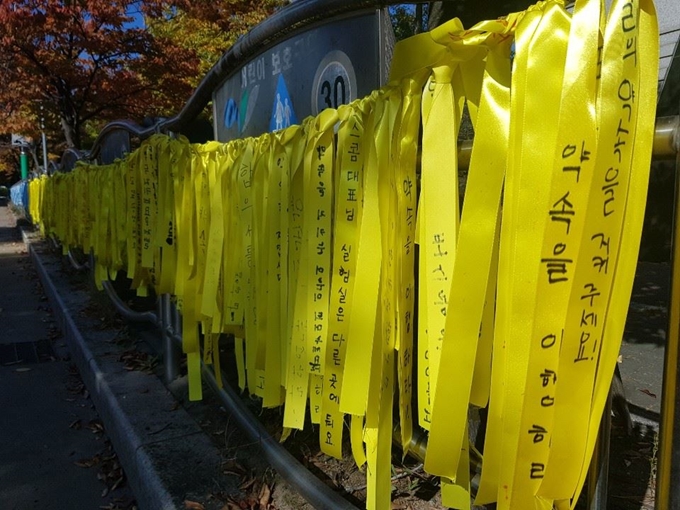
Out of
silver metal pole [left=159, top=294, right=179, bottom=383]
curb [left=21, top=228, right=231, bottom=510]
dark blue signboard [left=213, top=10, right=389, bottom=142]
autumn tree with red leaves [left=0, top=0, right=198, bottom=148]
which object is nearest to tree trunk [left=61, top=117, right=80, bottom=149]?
autumn tree with red leaves [left=0, top=0, right=198, bottom=148]

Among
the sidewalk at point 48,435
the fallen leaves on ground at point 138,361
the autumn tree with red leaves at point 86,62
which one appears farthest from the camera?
the autumn tree with red leaves at point 86,62

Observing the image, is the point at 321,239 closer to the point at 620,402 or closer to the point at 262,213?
the point at 262,213

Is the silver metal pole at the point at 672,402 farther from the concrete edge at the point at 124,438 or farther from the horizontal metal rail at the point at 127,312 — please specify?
the horizontal metal rail at the point at 127,312

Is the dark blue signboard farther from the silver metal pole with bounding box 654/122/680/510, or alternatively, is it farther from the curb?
the curb

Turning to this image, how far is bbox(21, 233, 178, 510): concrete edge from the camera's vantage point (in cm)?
229

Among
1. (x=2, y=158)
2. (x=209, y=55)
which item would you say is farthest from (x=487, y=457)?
(x=2, y=158)

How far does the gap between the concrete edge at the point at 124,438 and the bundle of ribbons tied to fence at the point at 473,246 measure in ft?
2.31

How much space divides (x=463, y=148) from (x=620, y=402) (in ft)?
5.75

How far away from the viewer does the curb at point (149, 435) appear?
2.29 metres

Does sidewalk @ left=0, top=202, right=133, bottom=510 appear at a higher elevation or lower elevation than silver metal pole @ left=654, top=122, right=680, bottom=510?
lower

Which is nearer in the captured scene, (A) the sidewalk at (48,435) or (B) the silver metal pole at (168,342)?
(A) the sidewalk at (48,435)

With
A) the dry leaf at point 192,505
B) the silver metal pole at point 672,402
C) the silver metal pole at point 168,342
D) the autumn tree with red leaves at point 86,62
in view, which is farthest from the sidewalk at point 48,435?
the autumn tree with red leaves at point 86,62

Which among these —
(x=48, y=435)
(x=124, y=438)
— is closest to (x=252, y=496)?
(x=124, y=438)

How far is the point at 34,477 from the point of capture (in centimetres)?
304
